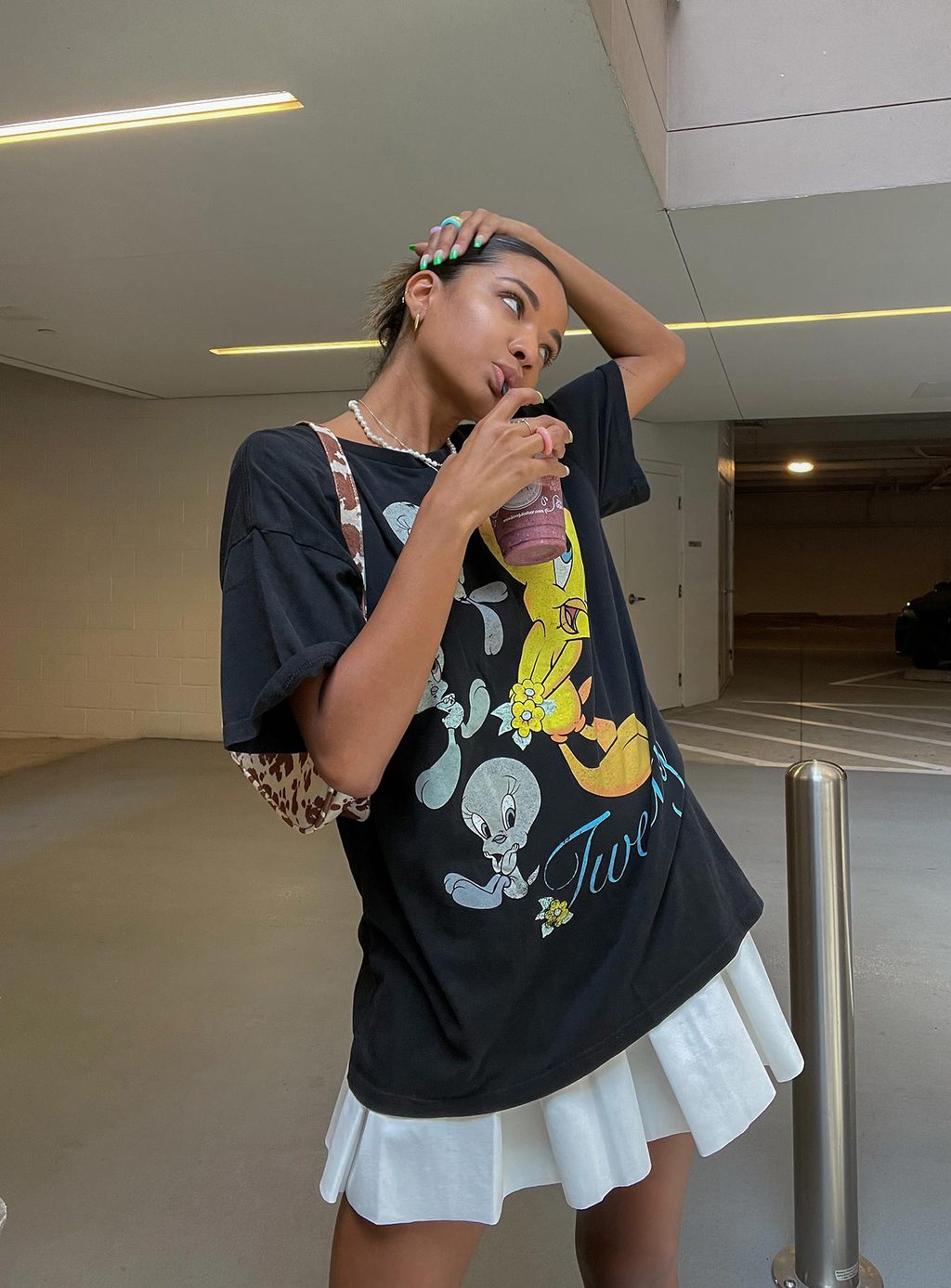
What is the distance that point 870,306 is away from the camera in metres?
4.71

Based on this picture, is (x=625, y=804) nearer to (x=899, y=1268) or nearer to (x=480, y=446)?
(x=480, y=446)

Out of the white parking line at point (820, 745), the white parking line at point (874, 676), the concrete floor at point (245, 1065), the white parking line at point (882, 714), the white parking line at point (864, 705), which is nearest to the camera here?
the concrete floor at point (245, 1065)

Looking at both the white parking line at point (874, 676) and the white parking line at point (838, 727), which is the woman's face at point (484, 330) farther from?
the white parking line at point (874, 676)

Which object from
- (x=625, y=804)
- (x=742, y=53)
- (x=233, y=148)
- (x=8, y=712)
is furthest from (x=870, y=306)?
(x=8, y=712)

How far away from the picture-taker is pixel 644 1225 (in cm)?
98

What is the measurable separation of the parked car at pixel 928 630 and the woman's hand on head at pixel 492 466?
11442 millimetres

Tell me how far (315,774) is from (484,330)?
0.40 metres

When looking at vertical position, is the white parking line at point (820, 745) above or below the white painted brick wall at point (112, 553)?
below

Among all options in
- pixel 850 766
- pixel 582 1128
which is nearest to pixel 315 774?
pixel 582 1128

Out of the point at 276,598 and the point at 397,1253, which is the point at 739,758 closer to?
the point at 397,1253

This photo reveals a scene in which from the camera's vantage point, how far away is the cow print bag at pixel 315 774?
2.54 ft

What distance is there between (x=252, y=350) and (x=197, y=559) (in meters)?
1.92

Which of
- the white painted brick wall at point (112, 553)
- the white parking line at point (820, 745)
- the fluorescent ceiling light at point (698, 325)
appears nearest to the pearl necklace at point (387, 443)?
the fluorescent ceiling light at point (698, 325)

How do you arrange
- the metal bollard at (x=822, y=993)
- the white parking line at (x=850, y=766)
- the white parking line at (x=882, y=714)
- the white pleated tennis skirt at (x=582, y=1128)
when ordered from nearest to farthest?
1. the white pleated tennis skirt at (x=582, y=1128)
2. the metal bollard at (x=822, y=993)
3. the white parking line at (x=850, y=766)
4. the white parking line at (x=882, y=714)
